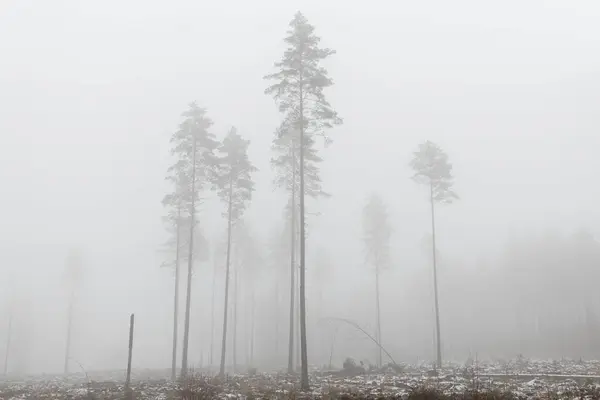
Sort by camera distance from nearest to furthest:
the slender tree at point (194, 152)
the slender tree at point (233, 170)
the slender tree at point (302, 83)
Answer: the slender tree at point (302, 83)
the slender tree at point (194, 152)
the slender tree at point (233, 170)

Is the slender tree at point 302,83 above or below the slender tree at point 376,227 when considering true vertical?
above

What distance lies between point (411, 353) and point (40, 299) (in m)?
112

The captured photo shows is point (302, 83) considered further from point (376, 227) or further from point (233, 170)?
point (376, 227)

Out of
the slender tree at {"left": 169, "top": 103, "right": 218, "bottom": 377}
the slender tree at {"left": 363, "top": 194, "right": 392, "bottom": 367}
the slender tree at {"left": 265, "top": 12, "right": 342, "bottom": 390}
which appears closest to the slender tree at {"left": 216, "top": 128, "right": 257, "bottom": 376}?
the slender tree at {"left": 169, "top": 103, "right": 218, "bottom": 377}

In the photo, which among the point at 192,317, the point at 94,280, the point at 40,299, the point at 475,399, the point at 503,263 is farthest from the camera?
the point at 94,280

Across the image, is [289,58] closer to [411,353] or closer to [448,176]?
[448,176]

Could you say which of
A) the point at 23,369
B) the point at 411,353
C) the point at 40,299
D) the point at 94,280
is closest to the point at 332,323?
the point at 411,353

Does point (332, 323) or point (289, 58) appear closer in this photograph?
point (289, 58)

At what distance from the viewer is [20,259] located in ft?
565

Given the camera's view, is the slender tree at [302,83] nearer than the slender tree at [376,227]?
Yes

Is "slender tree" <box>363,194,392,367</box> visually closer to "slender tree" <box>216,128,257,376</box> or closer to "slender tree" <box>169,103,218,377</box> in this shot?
"slender tree" <box>216,128,257,376</box>

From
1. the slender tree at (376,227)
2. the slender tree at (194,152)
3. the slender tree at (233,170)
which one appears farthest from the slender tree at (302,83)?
the slender tree at (376,227)

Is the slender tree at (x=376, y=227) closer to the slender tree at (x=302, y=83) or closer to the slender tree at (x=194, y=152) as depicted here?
the slender tree at (x=194, y=152)

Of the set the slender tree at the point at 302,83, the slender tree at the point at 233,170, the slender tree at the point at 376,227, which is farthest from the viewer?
the slender tree at the point at 376,227
